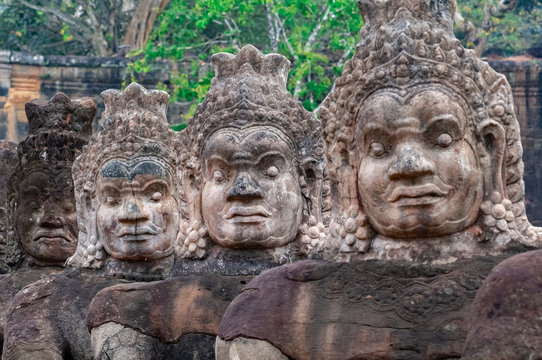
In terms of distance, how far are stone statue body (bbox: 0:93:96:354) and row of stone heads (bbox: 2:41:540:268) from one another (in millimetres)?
15

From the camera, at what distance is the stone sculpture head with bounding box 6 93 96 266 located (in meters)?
12.1

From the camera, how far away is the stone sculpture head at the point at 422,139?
6664 millimetres

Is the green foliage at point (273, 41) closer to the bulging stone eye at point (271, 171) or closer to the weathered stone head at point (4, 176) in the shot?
the weathered stone head at point (4, 176)

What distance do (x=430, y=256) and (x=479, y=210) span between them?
417 mm

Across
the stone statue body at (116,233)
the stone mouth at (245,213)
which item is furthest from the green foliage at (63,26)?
the stone mouth at (245,213)

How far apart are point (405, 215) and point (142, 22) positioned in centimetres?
1869

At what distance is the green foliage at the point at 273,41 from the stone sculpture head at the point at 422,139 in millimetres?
11318

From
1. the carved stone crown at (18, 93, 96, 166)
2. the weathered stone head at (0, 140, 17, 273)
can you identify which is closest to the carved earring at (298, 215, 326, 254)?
the carved stone crown at (18, 93, 96, 166)

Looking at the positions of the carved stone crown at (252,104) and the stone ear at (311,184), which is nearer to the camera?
the carved stone crown at (252,104)

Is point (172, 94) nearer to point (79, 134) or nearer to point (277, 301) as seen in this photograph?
point (79, 134)

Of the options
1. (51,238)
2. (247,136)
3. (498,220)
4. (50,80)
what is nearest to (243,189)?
(247,136)

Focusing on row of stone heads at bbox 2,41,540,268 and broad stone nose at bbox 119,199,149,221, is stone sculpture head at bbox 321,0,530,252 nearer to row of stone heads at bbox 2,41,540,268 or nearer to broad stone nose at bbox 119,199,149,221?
row of stone heads at bbox 2,41,540,268

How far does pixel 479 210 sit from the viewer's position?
6781 mm

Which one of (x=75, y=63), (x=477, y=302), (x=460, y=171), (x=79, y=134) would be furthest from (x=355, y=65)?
(x=75, y=63)
